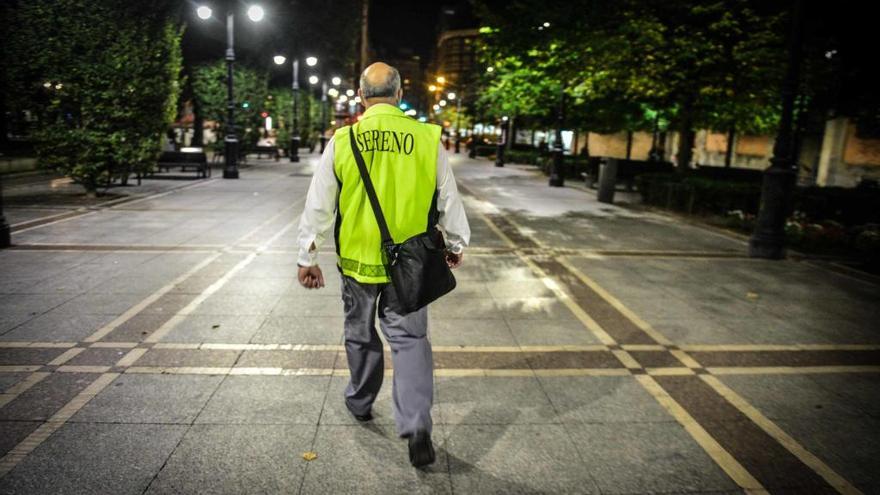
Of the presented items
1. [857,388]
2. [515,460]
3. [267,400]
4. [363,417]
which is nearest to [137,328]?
[267,400]

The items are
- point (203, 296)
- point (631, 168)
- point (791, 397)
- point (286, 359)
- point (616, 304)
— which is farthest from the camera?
point (631, 168)

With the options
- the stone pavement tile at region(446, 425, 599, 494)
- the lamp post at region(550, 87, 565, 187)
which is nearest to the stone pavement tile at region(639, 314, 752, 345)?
the stone pavement tile at region(446, 425, 599, 494)

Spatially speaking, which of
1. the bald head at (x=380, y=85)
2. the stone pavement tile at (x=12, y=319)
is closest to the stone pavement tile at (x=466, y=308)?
the bald head at (x=380, y=85)

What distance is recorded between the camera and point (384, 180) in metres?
2.99

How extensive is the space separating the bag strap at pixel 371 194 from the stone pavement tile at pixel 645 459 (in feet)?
5.52

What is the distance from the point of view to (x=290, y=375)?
Result: 429 centimetres

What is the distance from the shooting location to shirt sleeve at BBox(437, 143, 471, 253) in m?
3.09

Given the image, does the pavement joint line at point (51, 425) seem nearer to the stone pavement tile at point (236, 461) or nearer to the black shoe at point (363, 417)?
the stone pavement tile at point (236, 461)

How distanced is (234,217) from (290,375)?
8.15m

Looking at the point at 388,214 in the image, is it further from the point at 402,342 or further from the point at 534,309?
the point at 534,309

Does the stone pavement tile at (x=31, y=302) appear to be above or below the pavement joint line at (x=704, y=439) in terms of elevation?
below

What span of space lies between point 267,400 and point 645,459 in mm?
2388

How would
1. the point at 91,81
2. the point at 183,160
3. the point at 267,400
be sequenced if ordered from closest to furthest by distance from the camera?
1. the point at 267,400
2. the point at 91,81
3. the point at 183,160

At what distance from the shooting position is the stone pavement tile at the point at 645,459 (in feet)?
10.1
